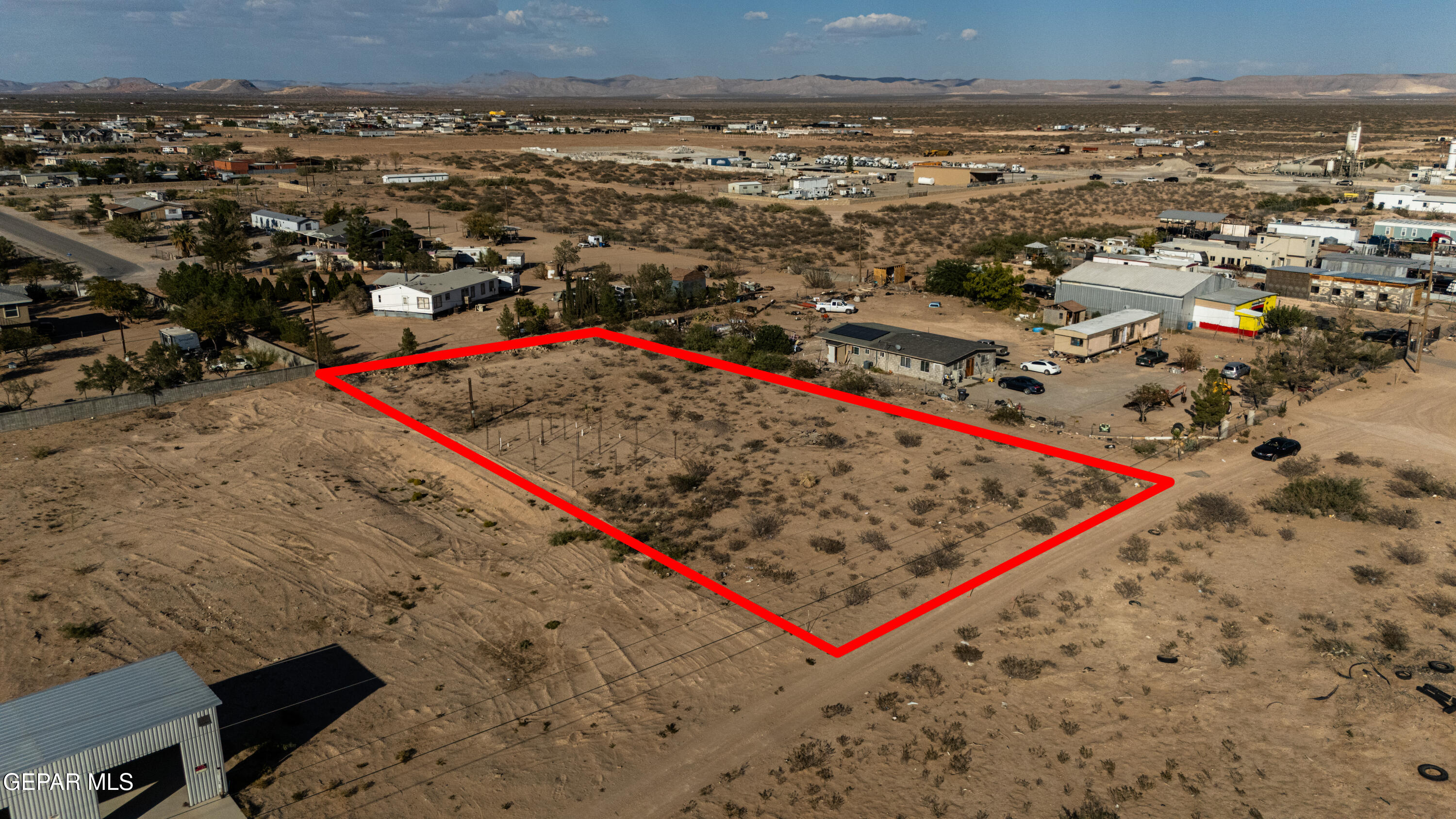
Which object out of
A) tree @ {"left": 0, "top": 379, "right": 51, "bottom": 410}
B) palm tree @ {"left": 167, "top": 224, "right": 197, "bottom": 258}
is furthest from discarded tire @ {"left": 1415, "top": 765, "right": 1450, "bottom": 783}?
palm tree @ {"left": 167, "top": 224, "right": 197, "bottom": 258}

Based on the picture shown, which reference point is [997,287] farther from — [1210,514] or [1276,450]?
[1210,514]

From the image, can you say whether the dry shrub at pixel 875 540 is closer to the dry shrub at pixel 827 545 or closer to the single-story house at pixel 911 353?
the dry shrub at pixel 827 545

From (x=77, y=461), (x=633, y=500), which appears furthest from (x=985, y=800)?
(x=77, y=461)

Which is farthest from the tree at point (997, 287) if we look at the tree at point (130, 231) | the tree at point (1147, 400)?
the tree at point (130, 231)

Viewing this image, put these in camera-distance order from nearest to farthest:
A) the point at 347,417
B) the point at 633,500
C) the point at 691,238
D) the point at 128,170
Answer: the point at 633,500
the point at 347,417
the point at 691,238
the point at 128,170

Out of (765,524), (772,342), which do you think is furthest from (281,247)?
(765,524)

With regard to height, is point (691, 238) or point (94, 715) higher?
point (691, 238)

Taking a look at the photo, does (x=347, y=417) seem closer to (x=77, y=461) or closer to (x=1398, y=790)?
(x=77, y=461)
